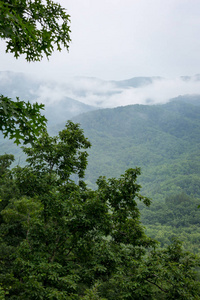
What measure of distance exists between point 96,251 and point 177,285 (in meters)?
2.28

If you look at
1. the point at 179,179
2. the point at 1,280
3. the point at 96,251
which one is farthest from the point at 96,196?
the point at 179,179

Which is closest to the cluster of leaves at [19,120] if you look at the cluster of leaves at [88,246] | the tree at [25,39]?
the tree at [25,39]

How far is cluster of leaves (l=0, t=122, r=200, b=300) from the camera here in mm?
5559

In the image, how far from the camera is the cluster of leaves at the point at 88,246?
556 centimetres

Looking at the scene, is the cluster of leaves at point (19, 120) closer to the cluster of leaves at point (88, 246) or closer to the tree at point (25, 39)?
the tree at point (25, 39)

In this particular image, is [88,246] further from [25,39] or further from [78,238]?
[25,39]

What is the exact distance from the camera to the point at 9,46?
438cm

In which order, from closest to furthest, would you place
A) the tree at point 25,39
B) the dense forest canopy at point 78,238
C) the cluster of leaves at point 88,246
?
the tree at point 25,39, the dense forest canopy at point 78,238, the cluster of leaves at point 88,246

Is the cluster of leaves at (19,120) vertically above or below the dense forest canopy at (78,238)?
above

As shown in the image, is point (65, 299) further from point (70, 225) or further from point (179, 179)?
point (179, 179)

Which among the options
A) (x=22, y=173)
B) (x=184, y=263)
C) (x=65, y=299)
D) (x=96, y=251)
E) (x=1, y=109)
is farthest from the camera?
(x=22, y=173)

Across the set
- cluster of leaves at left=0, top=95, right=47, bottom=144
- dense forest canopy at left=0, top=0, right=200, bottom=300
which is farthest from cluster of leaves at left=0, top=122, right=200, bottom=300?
cluster of leaves at left=0, top=95, right=47, bottom=144

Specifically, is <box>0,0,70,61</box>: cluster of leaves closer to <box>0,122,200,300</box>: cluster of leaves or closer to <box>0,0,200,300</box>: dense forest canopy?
<box>0,0,200,300</box>: dense forest canopy

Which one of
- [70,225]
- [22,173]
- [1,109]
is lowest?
[70,225]
